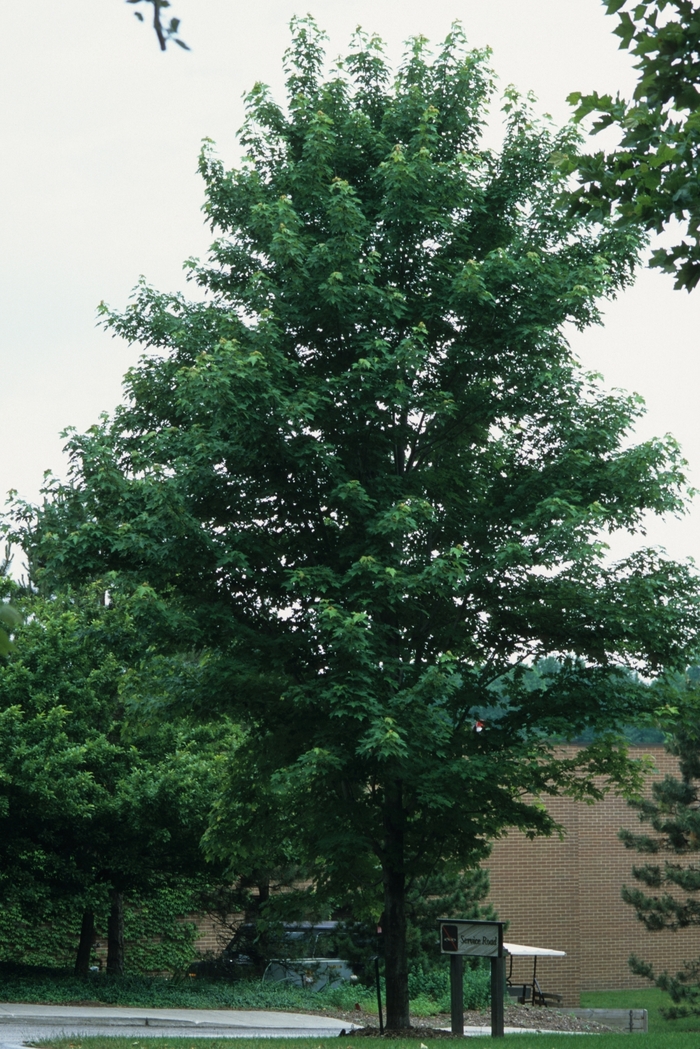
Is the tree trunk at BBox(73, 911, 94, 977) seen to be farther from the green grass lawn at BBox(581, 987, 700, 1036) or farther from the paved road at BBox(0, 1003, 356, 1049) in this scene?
the green grass lawn at BBox(581, 987, 700, 1036)

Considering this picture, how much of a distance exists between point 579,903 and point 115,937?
13240mm

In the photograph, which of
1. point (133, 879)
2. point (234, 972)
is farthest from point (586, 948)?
point (133, 879)

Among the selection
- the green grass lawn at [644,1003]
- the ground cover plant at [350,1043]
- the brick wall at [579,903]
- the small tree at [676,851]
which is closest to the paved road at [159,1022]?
the ground cover plant at [350,1043]

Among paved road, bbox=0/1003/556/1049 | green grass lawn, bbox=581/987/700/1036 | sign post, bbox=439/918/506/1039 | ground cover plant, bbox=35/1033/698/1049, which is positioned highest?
sign post, bbox=439/918/506/1039

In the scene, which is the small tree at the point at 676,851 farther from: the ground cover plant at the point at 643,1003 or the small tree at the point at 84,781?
the small tree at the point at 84,781

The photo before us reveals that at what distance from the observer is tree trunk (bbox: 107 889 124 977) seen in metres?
21.3

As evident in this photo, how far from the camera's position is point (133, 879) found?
66.3 ft

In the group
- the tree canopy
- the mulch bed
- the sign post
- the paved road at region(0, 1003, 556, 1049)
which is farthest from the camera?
the mulch bed

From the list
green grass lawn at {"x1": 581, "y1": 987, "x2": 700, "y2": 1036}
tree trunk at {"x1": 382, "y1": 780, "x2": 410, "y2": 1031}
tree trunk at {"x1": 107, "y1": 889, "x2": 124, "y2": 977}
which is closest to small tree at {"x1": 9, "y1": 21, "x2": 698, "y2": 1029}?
tree trunk at {"x1": 382, "y1": 780, "x2": 410, "y2": 1031}

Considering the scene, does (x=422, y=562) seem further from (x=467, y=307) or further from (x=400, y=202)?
(x=400, y=202)

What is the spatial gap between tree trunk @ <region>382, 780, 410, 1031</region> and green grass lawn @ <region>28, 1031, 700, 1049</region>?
1.07m

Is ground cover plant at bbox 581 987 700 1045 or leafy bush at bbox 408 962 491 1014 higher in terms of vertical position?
leafy bush at bbox 408 962 491 1014

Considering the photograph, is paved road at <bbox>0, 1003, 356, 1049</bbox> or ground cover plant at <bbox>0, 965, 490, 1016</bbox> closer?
paved road at <bbox>0, 1003, 356, 1049</bbox>

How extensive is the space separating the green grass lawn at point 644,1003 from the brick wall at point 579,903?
32 cm
